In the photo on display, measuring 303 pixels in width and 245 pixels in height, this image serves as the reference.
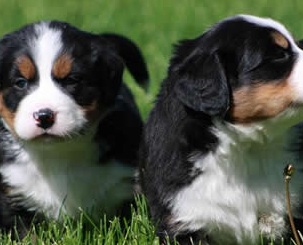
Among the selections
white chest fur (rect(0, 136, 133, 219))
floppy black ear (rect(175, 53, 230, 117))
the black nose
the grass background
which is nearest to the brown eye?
the black nose

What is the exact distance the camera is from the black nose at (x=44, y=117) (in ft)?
17.5

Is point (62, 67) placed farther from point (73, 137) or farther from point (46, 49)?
point (73, 137)

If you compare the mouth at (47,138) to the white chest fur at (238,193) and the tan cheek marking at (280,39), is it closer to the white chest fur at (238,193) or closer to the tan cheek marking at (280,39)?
the white chest fur at (238,193)

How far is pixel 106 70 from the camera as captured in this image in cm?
586

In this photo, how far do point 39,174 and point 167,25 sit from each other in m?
4.76

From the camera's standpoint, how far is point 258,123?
5.01 meters

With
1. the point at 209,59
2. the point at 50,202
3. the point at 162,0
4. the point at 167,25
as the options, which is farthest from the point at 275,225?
the point at 162,0

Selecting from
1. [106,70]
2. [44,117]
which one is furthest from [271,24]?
[44,117]

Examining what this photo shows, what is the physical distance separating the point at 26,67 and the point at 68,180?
754 mm

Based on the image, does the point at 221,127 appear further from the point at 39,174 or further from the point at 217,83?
the point at 39,174

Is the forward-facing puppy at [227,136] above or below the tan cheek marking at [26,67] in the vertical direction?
below

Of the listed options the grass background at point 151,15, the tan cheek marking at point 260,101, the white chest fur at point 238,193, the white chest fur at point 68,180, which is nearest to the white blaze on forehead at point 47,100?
the white chest fur at point 68,180

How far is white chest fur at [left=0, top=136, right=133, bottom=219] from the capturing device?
19.3ft

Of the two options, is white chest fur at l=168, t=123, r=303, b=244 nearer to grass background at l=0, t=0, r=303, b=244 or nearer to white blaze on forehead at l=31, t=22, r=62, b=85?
white blaze on forehead at l=31, t=22, r=62, b=85
